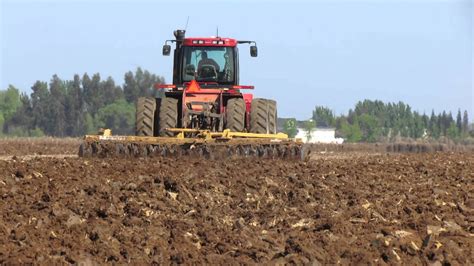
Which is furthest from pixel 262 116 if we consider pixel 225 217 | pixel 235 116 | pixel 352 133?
pixel 352 133

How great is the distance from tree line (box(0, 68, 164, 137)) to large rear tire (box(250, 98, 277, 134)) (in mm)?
94174

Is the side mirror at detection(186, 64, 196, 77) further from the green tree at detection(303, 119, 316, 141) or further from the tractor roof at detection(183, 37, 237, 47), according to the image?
the green tree at detection(303, 119, 316, 141)

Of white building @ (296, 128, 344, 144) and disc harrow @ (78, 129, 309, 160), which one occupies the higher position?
disc harrow @ (78, 129, 309, 160)

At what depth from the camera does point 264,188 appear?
41.1ft

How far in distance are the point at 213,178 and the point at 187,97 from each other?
244 inches

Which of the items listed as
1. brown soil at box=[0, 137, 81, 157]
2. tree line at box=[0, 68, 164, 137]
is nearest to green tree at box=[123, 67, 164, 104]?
tree line at box=[0, 68, 164, 137]

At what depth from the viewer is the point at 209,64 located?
2012cm

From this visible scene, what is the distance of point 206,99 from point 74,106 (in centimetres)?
10322

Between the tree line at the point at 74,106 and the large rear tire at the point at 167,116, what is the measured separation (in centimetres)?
9411

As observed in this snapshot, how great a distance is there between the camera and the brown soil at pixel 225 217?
7715 millimetres

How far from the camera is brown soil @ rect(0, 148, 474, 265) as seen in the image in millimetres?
7715

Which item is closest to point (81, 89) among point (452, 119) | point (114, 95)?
point (114, 95)

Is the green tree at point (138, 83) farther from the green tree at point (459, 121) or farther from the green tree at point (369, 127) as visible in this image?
the green tree at point (459, 121)

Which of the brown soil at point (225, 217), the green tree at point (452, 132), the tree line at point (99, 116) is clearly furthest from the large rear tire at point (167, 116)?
the green tree at point (452, 132)
